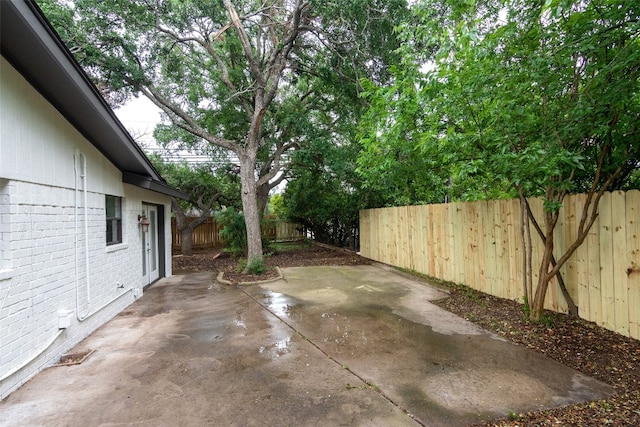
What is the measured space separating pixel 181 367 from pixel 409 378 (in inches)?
97.8

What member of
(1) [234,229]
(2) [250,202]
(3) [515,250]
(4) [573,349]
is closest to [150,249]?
(2) [250,202]

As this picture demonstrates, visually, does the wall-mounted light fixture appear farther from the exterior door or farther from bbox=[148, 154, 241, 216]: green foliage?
bbox=[148, 154, 241, 216]: green foliage

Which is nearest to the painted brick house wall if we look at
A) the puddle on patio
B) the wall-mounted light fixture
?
the wall-mounted light fixture

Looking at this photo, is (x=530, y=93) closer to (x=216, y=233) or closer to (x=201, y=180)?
(x=201, y=180)

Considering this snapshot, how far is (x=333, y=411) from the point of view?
2.73 m

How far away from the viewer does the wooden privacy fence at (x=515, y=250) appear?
12.6 feet

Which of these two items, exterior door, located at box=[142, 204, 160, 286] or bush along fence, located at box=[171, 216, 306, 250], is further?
bush along fence, located at box=[171, 216, 306, 250]

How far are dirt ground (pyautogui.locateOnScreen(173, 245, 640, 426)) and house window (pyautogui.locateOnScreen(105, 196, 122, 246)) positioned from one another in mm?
6249

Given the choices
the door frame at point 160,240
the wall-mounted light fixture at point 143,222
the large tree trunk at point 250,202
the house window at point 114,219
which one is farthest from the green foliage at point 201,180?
the house window at point 114,219

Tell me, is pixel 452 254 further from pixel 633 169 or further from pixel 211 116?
pixel 211 116

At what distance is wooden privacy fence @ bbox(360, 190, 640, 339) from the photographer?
12.6 feet

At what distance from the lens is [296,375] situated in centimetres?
337

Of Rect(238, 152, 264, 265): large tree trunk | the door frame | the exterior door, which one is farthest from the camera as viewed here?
Rect(238, 152, 264, 265): large tree trunk

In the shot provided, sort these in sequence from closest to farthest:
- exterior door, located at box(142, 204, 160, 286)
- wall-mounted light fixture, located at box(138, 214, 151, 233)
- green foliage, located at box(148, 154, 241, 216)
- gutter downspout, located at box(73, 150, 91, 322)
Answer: gutter downspout, located at box(73, 150, 91, 322) → wall-mounted light fixture, located at box(138, 214, 151, 233) → exterior door, located at box(142, 204, 160, 286) → green foliage, located at box(148, 154, 241, 216)
